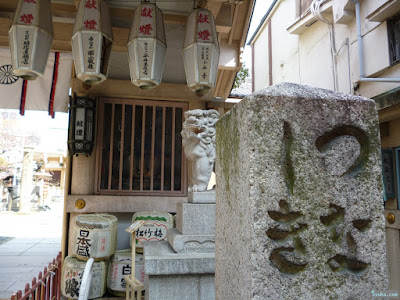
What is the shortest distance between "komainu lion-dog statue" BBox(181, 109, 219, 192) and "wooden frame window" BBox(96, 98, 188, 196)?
2.42 m

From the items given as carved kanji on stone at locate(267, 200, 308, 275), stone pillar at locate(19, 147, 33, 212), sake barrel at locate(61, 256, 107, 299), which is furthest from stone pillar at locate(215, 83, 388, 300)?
stone pillar at locate(19, 147, 33, 212)

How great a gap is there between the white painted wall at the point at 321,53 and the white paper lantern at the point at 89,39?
6.54 metres

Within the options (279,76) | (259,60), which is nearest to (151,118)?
(279,76)

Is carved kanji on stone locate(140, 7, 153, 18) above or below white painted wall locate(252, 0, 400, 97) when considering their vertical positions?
below

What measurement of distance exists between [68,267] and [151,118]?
11.5 feet

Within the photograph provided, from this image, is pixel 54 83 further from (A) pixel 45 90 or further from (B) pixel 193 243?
(B) pixel 193 243

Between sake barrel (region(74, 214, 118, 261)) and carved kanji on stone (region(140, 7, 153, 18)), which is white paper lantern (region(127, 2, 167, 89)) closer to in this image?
carved kanji on stone (region(140, 7, 153, 18))

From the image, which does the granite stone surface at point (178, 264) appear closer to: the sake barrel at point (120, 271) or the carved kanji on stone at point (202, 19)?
the sake barrel at point (120, 271)

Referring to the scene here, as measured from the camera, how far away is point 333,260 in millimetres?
1838

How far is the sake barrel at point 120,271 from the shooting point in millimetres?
5711

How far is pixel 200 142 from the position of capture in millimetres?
4816

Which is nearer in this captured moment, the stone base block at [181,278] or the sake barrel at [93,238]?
the stone base block at [181,278]

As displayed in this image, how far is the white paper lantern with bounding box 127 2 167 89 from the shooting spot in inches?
179

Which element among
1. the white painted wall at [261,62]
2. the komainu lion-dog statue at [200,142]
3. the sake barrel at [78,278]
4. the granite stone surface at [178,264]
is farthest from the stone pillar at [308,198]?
the white painted wall at [261,62]
